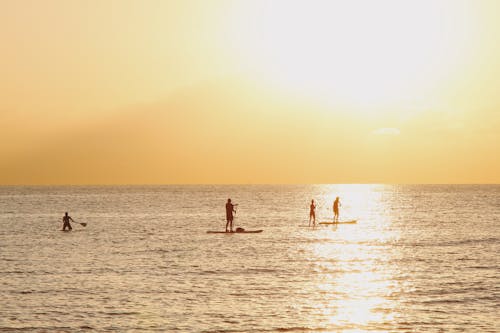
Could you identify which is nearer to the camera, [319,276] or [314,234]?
[319,276]

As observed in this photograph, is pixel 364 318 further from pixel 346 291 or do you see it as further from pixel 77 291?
pixel 77 291

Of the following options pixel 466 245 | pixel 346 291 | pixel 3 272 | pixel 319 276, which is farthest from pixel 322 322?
pixel 466 245

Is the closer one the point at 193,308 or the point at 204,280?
the point at 193,308

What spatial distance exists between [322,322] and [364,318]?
162cm

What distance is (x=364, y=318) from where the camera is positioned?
23.7 meters

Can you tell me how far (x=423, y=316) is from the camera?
24.0m

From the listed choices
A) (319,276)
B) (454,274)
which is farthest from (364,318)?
(454,274)

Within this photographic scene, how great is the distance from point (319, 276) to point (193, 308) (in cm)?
920

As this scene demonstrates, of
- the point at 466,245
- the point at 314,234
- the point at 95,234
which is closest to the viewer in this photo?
the point at 466,245

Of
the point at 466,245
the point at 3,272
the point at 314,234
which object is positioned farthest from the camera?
the point at 314,234

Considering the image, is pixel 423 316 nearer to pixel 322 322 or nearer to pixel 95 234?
pixel 322 322

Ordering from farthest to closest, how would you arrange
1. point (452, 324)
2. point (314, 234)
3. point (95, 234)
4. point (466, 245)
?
point (95, 234) → point (314, 234) → point (466, 245) → point (452, 324)

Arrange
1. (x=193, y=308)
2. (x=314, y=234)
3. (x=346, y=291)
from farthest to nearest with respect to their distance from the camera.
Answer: (x=314, y=234) < (x=346, y=291) < (x=193, y=308)

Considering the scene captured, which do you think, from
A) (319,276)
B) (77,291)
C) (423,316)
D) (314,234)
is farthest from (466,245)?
(77,291)
